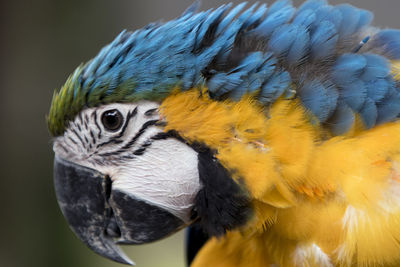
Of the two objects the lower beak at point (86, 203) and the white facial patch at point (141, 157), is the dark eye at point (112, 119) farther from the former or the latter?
the lower beak at point (86, 203)

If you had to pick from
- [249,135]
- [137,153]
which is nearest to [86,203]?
[137,153]

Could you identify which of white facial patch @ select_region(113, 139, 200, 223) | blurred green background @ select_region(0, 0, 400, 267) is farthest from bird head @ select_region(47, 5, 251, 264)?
blurred green background @ select_region(0, 0, 400, 267)

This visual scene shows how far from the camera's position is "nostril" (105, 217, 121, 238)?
1027 millimetres

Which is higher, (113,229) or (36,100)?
(113,229)

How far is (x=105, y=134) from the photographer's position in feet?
3.26

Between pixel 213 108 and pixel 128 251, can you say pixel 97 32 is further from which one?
pixel 213 108

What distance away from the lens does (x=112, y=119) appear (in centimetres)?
98

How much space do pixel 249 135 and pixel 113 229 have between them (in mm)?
407

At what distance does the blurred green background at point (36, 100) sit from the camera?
274 centimetres

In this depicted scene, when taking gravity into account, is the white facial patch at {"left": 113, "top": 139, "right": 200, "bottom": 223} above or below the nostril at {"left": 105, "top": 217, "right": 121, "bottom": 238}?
above

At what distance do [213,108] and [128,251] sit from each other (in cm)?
251

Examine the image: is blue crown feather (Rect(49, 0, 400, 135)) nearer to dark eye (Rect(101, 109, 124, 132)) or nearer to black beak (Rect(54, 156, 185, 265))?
dark eye (Rect(101, 109, 124, 132))

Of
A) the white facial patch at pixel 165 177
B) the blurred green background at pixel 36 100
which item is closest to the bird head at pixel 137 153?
the white facial patch at pixel 165 177

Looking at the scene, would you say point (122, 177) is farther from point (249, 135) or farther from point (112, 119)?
point (249, 135)
